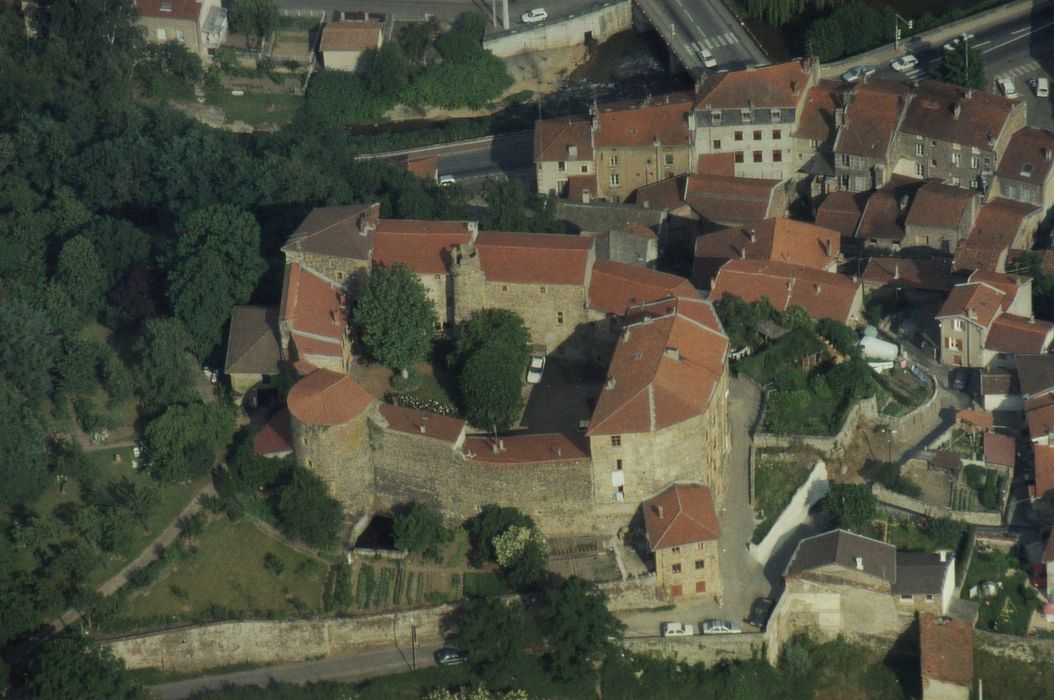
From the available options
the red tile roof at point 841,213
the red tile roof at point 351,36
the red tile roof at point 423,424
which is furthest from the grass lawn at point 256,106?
the red tile roof at point 423,424

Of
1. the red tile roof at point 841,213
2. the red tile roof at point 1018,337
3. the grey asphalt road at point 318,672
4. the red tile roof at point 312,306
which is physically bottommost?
the grey asphalt road at point 318,672

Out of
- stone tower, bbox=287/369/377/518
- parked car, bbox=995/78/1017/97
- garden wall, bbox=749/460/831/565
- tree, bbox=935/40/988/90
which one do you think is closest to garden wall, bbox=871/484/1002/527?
garden wall, bbox=749/460/831/565

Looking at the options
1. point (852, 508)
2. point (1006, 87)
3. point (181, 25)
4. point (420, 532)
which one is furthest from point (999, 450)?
point (181, 25)

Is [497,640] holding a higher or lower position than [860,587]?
lower

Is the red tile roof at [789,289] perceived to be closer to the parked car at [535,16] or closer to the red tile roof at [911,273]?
the red tile roof at [911,273]

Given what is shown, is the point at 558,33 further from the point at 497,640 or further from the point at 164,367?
the point at 497,640
